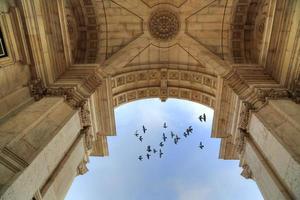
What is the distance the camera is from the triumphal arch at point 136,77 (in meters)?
9.49

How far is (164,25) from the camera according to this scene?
18219 millimetres

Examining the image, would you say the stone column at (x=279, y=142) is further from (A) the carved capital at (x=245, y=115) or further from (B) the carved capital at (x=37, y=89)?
(B) the carved capital at (x=37, y=89)

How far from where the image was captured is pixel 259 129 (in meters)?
11.1

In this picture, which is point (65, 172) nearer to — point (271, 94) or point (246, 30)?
point (271, 94)

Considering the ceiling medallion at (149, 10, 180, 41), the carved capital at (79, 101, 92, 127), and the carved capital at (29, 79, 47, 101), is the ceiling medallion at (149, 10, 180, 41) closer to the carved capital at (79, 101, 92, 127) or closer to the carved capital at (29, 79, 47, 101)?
the carved capital at (79, 101, 92, 127)

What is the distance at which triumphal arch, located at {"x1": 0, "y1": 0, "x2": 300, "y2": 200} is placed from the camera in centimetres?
949

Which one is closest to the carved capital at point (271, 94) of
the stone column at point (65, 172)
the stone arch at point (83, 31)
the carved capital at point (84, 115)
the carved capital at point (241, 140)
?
the carved capital at point (241, 140)

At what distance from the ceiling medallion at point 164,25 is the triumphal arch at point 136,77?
64 millimetres

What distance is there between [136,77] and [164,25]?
403 cm

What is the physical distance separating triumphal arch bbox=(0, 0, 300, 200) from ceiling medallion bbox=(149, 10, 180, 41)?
6cm

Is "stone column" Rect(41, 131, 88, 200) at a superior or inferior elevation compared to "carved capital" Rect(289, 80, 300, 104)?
inferior

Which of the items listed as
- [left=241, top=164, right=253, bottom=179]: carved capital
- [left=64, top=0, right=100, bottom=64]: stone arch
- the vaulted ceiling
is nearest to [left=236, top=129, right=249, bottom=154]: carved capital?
[left=241, top=164, right=253, bottom=179]: carved capital

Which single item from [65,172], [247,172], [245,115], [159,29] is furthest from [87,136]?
[159,29]

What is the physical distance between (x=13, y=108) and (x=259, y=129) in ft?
31.8
